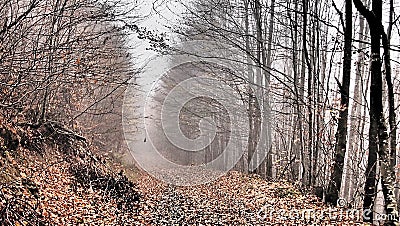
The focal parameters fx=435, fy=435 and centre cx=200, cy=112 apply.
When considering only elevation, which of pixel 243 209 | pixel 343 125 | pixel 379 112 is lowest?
pixel 243 209

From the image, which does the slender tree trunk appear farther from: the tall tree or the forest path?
the tall tree

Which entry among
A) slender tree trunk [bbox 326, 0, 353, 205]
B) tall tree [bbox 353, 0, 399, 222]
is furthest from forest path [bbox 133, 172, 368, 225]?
tall tree [bbox 353, 0, 399, 222]

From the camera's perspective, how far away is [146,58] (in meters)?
17.7

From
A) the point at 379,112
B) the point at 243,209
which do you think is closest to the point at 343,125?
the point at 379,112

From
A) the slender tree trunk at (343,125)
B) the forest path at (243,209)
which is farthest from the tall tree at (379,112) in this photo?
the slender tree trunk at (343,125)

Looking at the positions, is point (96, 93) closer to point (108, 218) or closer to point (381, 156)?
point (108, 218)

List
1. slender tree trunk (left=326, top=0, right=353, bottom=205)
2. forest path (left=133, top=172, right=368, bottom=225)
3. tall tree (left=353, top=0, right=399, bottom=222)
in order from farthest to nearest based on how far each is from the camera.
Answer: slender tree trunk (left=326, top=0, right=353, bottom=205) < forest path (left=133, top=172, right=368, bottom=225) < tall tree (left=353, top=0, right=399, bottom=222)

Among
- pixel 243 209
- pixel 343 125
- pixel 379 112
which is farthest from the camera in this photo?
pixel 243 209

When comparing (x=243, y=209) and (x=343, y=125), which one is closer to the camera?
(x=343, y=125)

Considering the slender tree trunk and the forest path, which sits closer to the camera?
the forest path

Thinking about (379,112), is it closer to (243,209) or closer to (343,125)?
(343,125)

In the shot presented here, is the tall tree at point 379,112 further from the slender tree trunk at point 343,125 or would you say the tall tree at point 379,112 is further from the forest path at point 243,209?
the slender tree trunk at point 343,125

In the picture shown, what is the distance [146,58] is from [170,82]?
45.9 ft

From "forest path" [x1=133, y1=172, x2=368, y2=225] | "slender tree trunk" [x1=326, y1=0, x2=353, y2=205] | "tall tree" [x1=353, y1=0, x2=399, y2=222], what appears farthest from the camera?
"slender tree trunk" [x1=326, y1=0, x2=353, y2=205]
